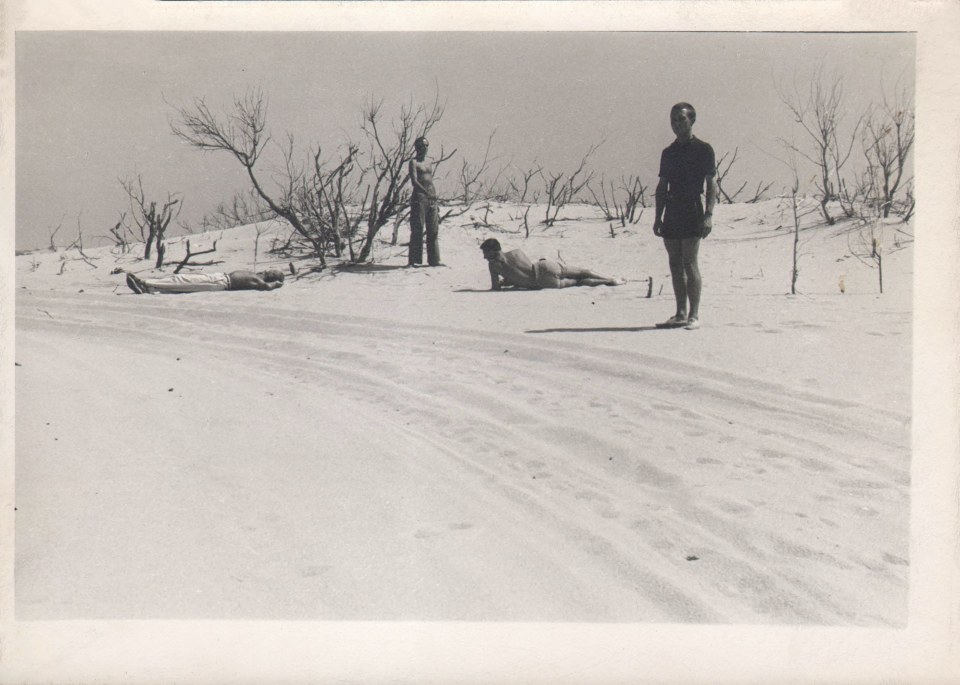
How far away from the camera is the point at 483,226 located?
8.00 metres

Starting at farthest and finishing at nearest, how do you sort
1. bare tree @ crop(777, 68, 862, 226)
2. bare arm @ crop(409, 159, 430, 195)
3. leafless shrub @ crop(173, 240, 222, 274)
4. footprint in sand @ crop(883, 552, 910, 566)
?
leafless shrub @ crop(173, 240, 222, 274) < bare arm @ crop(409, 159, 430, 195) < bare tree @ crop(777, 68, 862, 226) < footprint in sand @ crop(883, 552, 910, 566)

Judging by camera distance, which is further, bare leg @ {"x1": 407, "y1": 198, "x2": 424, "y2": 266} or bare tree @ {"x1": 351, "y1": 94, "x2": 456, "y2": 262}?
bare leg @ {"x1": 407, "y1": 198, "x2": 424, "y2": 266}

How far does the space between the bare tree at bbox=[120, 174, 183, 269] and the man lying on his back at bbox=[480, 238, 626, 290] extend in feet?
6.75

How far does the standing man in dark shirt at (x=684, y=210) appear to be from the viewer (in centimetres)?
470

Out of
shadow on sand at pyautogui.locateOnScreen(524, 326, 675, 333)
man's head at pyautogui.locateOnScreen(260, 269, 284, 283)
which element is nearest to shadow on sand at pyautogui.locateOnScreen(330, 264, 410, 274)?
man's head at pyautogui.locateOnScreen(260, 269, 284, 283)

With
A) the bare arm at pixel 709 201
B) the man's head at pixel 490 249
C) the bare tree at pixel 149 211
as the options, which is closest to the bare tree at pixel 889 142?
the bare arm at pixel 709 201

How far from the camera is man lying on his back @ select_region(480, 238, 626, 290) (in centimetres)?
596

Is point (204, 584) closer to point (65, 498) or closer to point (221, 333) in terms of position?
point (65, 498)

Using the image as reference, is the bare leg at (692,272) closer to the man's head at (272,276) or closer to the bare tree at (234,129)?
the bare tree at (234,129)

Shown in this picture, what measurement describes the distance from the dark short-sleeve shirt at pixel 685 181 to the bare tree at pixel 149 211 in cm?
292

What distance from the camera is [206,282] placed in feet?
22.4

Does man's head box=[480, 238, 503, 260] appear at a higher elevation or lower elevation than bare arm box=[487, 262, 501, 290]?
higher

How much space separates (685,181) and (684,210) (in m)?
0.17

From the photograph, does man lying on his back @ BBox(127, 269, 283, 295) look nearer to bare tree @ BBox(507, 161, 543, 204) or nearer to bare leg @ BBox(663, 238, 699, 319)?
bare tree @ BBox(507, 161, 543, 204)
